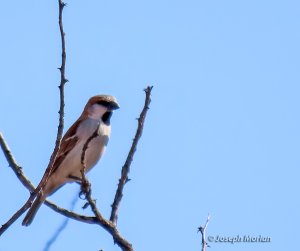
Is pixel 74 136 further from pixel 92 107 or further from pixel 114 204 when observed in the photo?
pixel 114 204

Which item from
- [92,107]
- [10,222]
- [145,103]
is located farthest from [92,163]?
[10,222]

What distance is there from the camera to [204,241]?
4191 millimetres

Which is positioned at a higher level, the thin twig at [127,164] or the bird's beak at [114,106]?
the bird's beak at [114,106]

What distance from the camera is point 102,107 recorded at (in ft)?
27.1

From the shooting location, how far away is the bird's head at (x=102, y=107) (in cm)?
815

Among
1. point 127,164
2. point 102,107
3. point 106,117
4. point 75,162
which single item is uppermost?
point 102,107

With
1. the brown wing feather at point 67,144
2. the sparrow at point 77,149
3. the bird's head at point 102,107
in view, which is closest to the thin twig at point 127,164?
the sparrow at point 77,149

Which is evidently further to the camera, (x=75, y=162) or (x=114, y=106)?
(x=114, y=106)

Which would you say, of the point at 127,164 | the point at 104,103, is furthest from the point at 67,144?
the point at 127,164

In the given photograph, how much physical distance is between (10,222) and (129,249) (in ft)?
3.29

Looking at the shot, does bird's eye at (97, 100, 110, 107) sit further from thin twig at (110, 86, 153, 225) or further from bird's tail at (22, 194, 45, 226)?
thin twig at (110, 86, 153, 225)

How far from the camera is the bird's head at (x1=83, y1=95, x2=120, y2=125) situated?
815 centimetres

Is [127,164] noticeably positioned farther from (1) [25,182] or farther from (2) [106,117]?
(2) [106,117]

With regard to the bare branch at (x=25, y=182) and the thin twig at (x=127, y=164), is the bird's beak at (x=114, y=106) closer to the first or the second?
the bare branch at (x=25, y=182)
